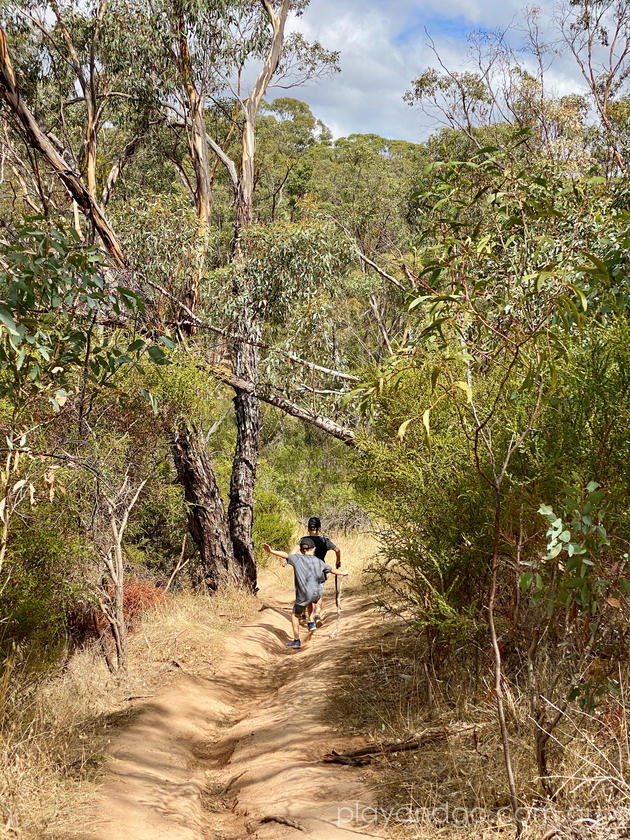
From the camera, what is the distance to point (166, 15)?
12758 mm

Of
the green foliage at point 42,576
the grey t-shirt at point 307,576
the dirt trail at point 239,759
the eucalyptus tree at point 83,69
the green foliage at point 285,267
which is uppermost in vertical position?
the eucalyptus tree at point 83,69

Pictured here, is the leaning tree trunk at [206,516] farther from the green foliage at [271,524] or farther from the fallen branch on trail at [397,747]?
the fallen branch on trail at [397,747]

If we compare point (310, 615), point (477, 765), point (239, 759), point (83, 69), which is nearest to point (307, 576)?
point (310, 615)

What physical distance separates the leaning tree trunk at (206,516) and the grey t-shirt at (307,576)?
2424mm

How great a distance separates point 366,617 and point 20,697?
15.9 feet

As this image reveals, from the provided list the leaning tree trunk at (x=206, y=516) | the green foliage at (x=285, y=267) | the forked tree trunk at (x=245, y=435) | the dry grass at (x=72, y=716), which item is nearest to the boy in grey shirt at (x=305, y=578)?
the dry grass at (x=72, y=716)

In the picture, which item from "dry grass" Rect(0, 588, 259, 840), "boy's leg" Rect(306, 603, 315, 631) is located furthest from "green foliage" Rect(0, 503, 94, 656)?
"boy's leg" Rect(306, 603, 315, 631)

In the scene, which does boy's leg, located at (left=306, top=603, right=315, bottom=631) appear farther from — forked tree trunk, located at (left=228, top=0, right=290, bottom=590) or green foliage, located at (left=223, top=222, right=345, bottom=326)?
green foliage, located at (left=223, top=222, right=345, bottom=326)

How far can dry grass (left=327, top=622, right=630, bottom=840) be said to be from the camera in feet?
11.9

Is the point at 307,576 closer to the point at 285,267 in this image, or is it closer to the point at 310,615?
the point at 310,615

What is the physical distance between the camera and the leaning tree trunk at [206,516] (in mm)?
11328

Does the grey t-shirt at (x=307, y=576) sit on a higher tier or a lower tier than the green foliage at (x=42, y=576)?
lower

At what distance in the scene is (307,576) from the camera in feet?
30.8

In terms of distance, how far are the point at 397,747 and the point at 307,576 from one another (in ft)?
14.0
